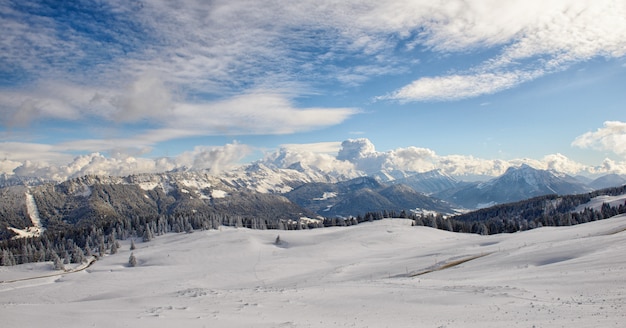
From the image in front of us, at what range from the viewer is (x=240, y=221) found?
17362 cm

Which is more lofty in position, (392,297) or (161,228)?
(161,228)

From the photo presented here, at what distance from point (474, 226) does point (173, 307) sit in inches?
5328

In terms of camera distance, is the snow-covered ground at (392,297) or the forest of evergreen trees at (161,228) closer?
the snow-covered ground at (392,297)

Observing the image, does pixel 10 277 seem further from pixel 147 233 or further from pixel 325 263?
pixel 325 263

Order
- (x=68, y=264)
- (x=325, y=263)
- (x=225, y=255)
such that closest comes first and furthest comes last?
1. (x=325, y=263)
2. (x=225, y=255)
3. (x=68, y=264)

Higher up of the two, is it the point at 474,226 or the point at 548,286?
the point at 548,286

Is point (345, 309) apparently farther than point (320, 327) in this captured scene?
Yes

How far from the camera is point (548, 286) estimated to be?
3039cm

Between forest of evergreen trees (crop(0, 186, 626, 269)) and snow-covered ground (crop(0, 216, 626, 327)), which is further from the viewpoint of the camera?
forest of evergreen trees (crop(0, 186, 626, 269))

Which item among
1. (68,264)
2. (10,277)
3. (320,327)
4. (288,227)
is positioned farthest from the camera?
(288,227)

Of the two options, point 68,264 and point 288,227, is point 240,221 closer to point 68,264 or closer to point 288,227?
point 288,227

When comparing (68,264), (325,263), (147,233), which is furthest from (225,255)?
(147,233)

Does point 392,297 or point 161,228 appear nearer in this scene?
point 392,297

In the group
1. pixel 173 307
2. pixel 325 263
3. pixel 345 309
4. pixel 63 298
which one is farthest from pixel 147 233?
pixel 345 309
